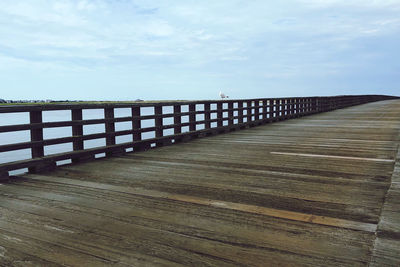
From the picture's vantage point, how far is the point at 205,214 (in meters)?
3.77

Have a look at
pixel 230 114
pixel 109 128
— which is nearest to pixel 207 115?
pixel 230 114

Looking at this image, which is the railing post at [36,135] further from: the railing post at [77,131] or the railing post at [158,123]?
the railing post at [158,123]

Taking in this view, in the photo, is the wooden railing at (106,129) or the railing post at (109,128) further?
the railing post at (109,128)

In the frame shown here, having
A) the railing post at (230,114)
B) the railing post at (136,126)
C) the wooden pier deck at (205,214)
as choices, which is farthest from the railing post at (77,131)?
the railing post at (230,114)

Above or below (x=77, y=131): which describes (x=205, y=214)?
below

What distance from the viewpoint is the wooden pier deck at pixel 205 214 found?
2.83 metres

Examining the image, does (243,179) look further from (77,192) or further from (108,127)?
(108,127)

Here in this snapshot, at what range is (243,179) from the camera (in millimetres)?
5426

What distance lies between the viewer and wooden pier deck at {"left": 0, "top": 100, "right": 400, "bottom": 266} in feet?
9.27

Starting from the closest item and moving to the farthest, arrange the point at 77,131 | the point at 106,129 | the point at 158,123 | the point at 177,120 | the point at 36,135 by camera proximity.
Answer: the point at 36,135
the point at 77,131
the point at 106,129
the point at 158,123
the point at 177,120

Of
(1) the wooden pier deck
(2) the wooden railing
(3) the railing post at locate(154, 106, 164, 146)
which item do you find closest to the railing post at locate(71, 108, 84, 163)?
(2) the wooden railing

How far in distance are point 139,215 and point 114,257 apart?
38.2 inches

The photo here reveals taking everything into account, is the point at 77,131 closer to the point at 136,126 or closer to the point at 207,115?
the point at 136,126

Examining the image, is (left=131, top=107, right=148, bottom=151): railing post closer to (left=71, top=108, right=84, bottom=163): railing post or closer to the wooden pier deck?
(left=71, top=108, right=84, bottom=163): railing post
